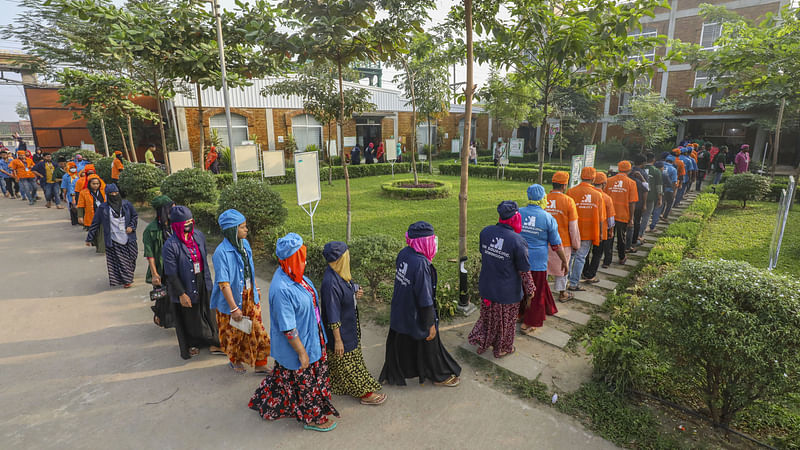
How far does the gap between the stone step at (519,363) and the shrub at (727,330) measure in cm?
115

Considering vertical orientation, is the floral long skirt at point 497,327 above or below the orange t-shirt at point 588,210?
below

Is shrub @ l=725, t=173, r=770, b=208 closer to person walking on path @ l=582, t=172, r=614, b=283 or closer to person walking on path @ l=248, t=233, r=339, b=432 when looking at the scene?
person walking on path @ l=582, t=172, r=614, b=283

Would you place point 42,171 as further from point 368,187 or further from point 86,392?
point 86,392

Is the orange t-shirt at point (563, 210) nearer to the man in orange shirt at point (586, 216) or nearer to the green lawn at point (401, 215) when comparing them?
the man in orange shirt at point (586, 216)

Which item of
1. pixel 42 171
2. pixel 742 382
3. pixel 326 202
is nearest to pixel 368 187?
pixel 326 202

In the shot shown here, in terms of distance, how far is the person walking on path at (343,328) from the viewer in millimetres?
3141

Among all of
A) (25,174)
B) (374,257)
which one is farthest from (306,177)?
(25,174)

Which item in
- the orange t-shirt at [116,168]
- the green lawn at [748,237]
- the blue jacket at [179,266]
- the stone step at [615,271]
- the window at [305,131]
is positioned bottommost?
the stone step at [615,271]

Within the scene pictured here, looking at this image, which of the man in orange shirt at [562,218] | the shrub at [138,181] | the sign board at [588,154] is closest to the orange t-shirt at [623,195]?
the man in orange shirt at [562,218]

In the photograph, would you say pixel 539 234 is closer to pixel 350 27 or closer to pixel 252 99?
pixel 350 27

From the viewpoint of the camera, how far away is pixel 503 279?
156 inches

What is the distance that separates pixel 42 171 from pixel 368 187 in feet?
35.8

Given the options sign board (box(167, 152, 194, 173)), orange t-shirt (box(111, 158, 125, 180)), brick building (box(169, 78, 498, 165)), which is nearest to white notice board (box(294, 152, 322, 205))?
sign board (box(167, 152, 194, 173))

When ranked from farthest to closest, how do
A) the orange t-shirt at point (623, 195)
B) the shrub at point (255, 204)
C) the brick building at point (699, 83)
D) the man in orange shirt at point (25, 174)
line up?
the brick building at point (699, 83), the man in orange shirt at point (25, 174), the shrub at point (255, 204), the orange t-shirt at point (623, 195)
